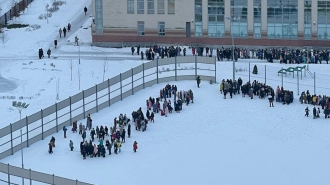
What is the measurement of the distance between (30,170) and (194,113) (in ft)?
59.8

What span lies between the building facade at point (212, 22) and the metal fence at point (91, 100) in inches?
467

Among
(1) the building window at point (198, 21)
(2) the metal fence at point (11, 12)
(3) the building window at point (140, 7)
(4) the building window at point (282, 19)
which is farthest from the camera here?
(2) the metal fence at point (11, 12)

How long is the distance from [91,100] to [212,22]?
22.9m

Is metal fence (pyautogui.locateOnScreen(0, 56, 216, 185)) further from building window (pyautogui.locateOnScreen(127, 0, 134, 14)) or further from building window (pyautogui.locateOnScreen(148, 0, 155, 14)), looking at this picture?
building window (pyautogui.locateOnScreen(127, 0, 134, 14))

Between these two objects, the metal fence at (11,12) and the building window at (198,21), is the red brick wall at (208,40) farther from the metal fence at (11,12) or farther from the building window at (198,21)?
the metal fence at (11,12)

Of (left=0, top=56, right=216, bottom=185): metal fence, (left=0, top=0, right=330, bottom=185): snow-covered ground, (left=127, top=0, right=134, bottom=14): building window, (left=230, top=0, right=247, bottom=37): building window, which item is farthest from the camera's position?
(left=127, top=0, right=134, bottom=14): building window

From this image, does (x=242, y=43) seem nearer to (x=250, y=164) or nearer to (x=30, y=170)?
(x=250, y=164)

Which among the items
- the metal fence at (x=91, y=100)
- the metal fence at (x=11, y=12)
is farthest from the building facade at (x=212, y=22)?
the metal fence at (x=91, y=100)

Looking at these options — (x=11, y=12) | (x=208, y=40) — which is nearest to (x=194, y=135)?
(x=208, y=40)

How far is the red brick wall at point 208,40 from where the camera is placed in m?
109

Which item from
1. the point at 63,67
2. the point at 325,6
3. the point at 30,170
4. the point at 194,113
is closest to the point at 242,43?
the point at 325,6

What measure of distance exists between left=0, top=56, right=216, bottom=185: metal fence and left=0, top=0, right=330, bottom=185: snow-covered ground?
740 mm

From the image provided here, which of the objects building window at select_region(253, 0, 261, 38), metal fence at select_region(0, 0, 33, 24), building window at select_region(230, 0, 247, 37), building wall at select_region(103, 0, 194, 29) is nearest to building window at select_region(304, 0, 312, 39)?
building window at select_region(253, 0, 261, 38)

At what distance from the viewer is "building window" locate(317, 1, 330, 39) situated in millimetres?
107562
